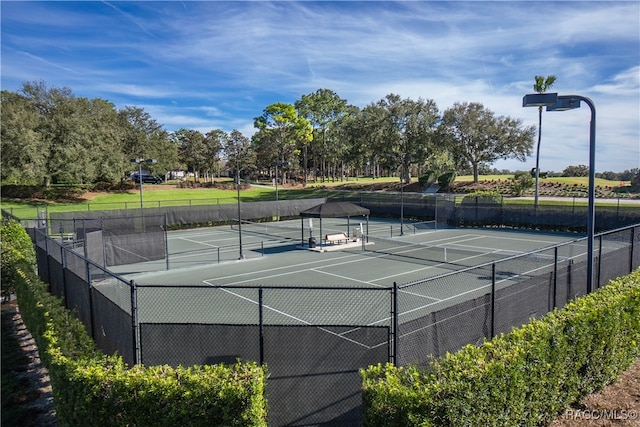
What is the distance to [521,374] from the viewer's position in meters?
5.58

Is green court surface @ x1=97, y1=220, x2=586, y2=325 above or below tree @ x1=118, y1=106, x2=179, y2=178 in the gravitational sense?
below

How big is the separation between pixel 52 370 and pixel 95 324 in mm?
2413

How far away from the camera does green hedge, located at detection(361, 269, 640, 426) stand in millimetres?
4871

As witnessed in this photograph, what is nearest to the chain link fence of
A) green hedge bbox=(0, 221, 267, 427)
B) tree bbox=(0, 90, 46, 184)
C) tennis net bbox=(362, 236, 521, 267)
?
green hedge bbox=(0, 221, 267, 427)

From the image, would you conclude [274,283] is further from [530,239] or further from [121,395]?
[530,239]

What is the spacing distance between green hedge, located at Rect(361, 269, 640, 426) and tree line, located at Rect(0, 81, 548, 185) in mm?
31954

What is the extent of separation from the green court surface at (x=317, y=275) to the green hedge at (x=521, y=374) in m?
1.46

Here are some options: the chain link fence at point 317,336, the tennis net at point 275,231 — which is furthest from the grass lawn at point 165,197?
the chain link fence at point 317,336

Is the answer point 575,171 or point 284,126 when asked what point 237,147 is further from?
point 575,171

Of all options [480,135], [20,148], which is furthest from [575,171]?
[20,148]

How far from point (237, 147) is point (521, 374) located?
2237 inches

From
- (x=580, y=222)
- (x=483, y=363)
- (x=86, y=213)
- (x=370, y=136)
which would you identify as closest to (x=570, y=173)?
(x=370, y=136)

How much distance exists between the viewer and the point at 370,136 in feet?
213

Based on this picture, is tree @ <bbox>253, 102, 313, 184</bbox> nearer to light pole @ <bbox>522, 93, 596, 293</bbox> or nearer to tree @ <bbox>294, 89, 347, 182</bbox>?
tree @ <bbox>294, 89, 347, 182</bbox>
